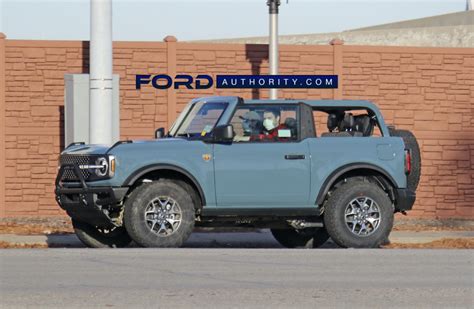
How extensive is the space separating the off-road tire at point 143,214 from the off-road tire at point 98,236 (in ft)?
4.35

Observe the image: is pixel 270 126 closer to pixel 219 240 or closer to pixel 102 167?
pixel 102 167

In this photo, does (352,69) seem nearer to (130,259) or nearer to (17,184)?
(17,184)

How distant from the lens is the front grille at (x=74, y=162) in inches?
615

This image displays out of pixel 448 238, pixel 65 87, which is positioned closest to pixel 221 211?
pixel 448 238

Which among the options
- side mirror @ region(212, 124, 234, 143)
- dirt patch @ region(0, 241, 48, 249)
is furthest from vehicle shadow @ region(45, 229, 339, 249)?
side mirror @ region(212, 124, 234, 143)

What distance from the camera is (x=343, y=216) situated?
1577cm

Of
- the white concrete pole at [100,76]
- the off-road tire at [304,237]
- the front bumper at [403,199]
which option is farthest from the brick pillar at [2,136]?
the front bumper at [403,199]

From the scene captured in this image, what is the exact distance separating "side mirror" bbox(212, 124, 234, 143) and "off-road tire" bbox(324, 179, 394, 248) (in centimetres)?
160

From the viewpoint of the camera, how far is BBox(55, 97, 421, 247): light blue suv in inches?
608

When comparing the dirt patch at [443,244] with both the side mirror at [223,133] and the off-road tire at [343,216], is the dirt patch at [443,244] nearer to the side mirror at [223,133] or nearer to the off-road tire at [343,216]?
the off-road tire at [343,216]

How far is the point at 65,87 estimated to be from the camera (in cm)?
2409

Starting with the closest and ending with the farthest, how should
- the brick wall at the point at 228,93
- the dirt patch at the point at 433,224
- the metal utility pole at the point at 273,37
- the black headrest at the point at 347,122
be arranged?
the black headrest at the point at 347,122 → the metal utility pole at the point at 273,37 → the dirt patch at the point at 433,224 → the brick wall at the point at 228,93

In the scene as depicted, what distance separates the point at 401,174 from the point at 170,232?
327 cm

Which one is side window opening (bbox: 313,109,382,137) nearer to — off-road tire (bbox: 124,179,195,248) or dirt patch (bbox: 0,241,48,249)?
off-road tire (bbox: 124,179,195,248)
